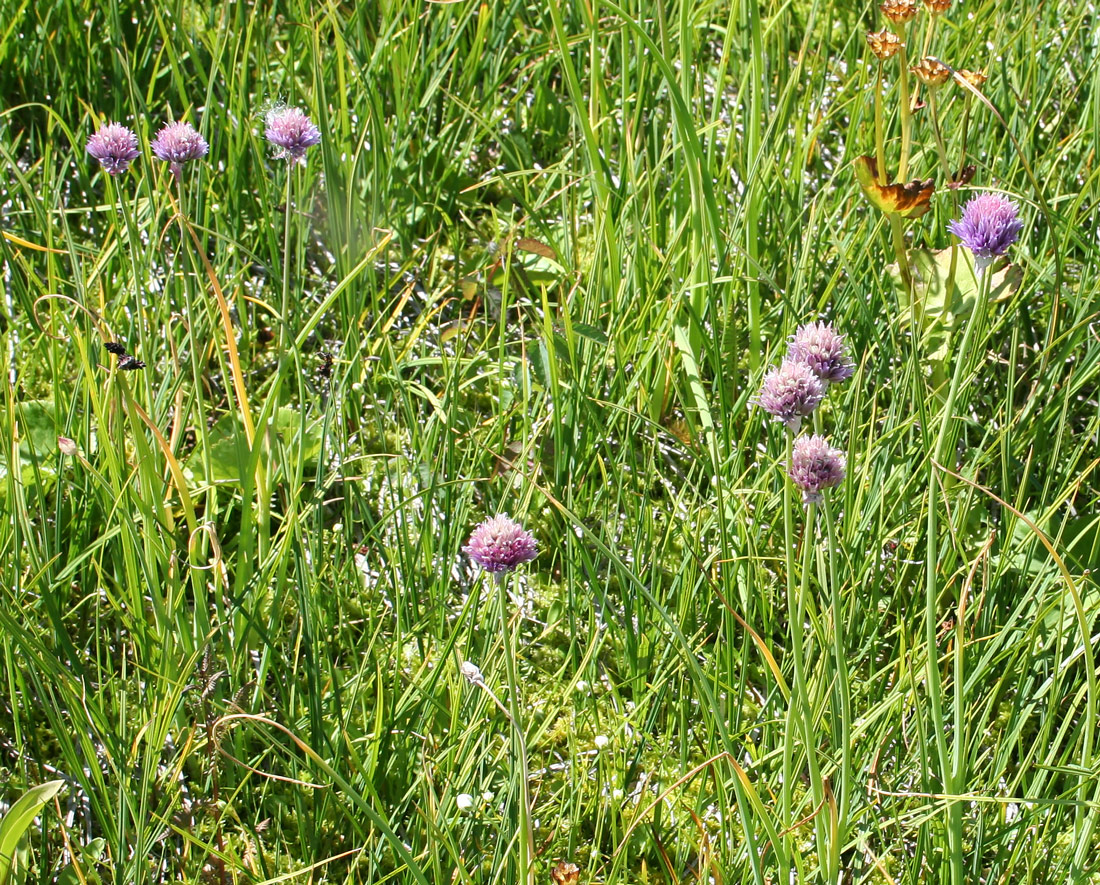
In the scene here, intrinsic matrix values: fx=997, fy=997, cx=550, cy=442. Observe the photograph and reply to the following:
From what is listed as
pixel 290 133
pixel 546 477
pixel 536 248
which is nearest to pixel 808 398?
pixel 546 477

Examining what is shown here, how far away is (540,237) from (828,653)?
45.5 inches

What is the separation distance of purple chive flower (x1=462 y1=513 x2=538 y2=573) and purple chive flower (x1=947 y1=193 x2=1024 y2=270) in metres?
0.54

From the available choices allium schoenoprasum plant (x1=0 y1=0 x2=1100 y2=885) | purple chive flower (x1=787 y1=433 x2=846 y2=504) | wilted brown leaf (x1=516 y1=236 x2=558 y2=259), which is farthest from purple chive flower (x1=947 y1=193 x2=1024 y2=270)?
wilted brown leaf (x1=516 y1=236 x2=558 y2=259)

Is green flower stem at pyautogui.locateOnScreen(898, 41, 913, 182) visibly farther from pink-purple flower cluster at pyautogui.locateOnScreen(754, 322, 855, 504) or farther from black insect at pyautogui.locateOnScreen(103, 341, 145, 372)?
black insect at pyautogui.locateOnScreen(103, 341, 145, 372)

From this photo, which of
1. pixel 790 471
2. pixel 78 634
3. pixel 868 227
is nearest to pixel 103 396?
pixel 78 634

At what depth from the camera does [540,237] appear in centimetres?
201

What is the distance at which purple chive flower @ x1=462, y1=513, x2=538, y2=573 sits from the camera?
0.92 metres

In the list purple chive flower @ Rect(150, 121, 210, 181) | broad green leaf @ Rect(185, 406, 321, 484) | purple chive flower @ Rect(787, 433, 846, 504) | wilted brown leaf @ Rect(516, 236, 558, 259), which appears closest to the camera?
purple chive flower @ Rect(787, 433, 846, 504)

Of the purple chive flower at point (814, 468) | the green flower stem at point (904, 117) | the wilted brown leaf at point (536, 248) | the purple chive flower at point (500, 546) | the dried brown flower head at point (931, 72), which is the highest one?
the dried brown flower head at point (931, 72)

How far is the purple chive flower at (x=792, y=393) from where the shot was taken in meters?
0.86

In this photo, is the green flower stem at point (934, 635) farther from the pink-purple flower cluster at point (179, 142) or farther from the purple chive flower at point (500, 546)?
the pink-purple flower cluster at point (179, 142)

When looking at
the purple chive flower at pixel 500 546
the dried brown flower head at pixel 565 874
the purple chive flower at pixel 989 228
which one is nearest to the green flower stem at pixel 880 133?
the purple chive flower at pixel 989 228

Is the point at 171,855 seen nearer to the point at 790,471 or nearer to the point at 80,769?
the point at 80,769

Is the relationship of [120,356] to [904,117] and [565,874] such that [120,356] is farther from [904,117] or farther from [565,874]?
[904,117]
